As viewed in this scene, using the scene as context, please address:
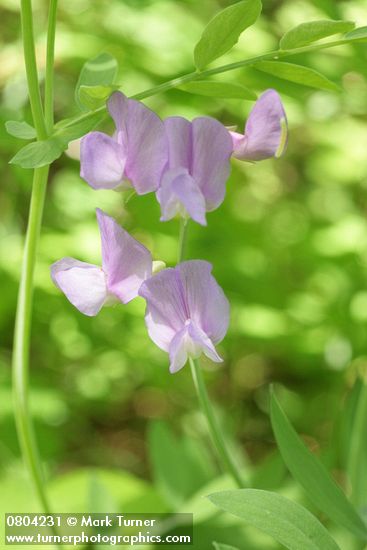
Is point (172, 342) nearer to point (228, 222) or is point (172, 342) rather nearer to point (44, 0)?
point (228, 222)

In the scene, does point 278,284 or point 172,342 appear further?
point 278,284

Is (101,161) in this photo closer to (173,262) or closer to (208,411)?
(208,411)

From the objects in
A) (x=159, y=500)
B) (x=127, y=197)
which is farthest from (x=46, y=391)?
(x=127, y=197)

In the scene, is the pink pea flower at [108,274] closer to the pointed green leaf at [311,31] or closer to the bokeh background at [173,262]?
the pointed green leaf at [311,31]

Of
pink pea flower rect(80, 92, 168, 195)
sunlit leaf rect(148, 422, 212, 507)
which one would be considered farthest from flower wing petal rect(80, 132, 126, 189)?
sunlit leaf rect(148, 422, 212, 507)

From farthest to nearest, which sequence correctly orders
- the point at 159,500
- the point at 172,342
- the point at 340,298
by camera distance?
the point at 340,298 → the point at 159,500 → the point at 172,342
